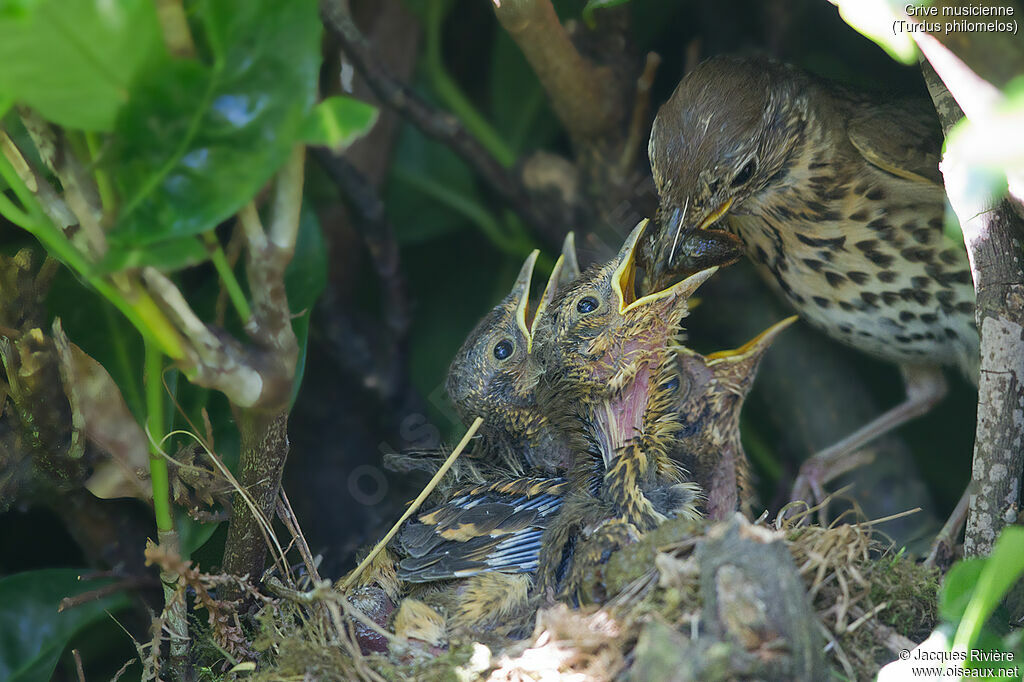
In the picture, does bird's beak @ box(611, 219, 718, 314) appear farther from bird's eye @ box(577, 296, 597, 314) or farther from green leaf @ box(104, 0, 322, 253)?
green leaf @ box(104, 0, 322, 253)

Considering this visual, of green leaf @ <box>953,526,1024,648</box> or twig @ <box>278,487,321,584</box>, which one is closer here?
green leaf @ <box>953,526,1024,648</box>

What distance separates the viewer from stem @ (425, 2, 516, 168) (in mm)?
2424

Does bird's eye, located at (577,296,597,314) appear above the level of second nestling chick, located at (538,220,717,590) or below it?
above

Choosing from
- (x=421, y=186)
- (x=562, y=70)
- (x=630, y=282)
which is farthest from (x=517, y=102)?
(x=630, y=282)

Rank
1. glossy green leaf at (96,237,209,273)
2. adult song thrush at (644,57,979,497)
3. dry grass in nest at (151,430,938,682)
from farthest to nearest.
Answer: adult song thrush at (644,57,979,497) → dry grass in nest at (151,430,938,682) → glossy green leaf at (96,237,209,273)

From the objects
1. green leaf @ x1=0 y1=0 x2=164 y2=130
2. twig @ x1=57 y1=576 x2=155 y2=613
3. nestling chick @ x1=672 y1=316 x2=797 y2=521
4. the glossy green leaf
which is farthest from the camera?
nestling chick @ x1=672 y1=316 x2=797 y2=521

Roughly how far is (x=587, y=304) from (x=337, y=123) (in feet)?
2.61

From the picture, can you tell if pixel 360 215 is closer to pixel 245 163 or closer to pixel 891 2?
pixel 245 163

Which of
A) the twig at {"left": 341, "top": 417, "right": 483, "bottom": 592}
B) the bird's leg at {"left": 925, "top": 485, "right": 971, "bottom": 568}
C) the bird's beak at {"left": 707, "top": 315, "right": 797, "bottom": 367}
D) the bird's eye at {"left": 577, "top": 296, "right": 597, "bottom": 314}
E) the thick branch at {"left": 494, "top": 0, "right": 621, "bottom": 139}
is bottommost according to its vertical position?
the bird's leg at {"left": 925, "top": 485, "right": 971, "bottom": 568}

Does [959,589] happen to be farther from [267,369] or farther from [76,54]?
[76,54]

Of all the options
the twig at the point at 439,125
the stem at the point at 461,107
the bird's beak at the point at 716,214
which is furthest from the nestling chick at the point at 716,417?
the stem at the point at 461,107

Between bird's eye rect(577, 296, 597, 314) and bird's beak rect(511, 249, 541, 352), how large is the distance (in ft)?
0.45

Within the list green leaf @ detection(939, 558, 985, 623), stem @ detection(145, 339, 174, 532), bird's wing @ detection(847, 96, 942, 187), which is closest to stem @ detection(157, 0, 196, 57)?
stem @ detection(145, 339, 174, 532)

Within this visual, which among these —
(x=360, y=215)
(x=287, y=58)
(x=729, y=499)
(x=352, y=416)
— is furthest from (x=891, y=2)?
(x=352, y=416)
